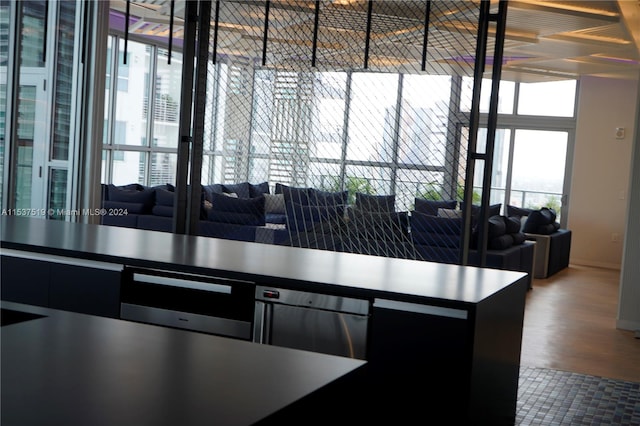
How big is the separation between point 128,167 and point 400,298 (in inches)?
352

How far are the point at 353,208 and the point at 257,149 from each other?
3.18ft

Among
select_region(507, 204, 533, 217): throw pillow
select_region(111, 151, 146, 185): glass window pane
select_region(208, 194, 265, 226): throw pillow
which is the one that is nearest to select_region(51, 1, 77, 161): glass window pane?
select_region(208, 194, 265, 226): throw pillow

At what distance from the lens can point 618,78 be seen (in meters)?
11.3

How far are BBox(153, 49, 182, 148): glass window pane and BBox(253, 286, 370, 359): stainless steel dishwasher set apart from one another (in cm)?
894

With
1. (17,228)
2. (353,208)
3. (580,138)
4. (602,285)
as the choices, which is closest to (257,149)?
(353,208)

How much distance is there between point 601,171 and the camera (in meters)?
11.6

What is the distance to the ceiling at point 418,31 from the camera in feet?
15.5

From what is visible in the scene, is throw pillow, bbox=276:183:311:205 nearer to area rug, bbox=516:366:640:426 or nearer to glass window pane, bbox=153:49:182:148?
area rug, bbox=516:366:640:426

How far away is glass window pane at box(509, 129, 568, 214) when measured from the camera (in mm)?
12172

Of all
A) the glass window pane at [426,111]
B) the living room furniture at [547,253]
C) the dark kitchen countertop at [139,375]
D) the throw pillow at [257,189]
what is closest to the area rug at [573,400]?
the glass window pane at [426,111]

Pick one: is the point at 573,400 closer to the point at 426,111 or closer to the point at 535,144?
the point at 426,111

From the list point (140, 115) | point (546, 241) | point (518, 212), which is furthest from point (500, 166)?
point (140, 115)

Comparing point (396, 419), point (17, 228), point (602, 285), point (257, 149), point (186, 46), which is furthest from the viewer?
point (602, 285)

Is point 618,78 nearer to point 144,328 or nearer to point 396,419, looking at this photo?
point 396,419
